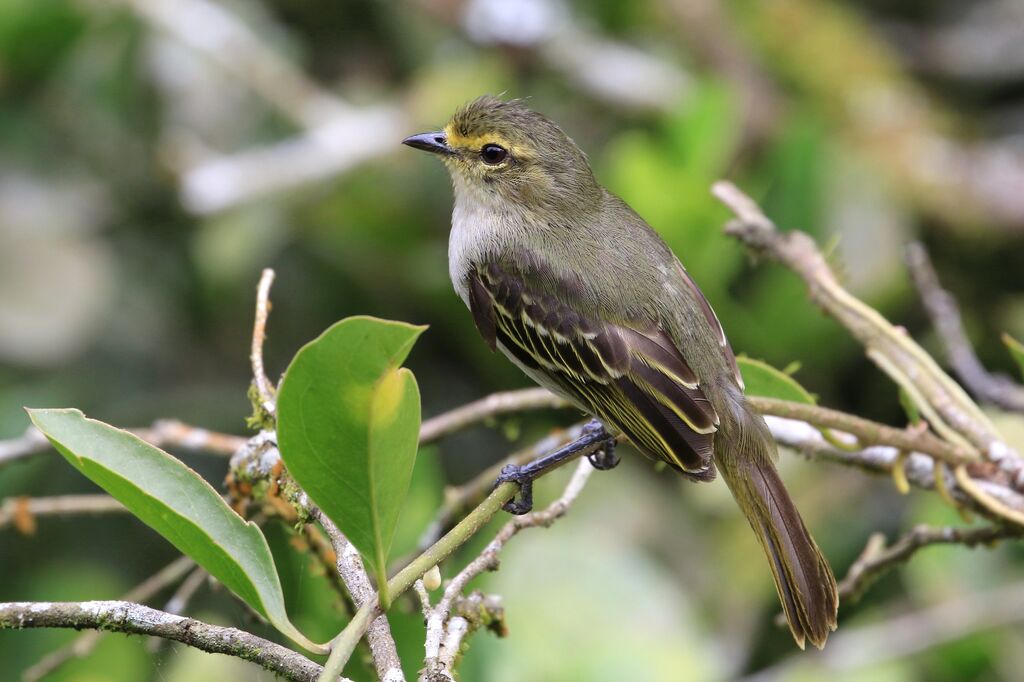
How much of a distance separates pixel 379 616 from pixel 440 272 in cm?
274

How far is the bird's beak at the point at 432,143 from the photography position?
11.9 feet

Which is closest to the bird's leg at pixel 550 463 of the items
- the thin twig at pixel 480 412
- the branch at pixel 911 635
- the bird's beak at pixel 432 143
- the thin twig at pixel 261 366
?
the thin twig at pixel 480 412

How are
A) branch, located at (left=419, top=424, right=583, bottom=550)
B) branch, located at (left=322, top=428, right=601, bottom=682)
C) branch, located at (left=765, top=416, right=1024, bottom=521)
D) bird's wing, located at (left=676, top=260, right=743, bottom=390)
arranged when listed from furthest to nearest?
1. bird's wing, located at (left=676, top=260, right=743, bottom=390)
2. branch, located at (left=419, top=424, right=583, bottom=550)
3. branch, located at (left=765, top=416, right=1024, bottom=521)
4. branch, located at (left=322, top=428, right=601, bottom=682)

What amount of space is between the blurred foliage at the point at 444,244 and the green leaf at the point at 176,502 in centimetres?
88

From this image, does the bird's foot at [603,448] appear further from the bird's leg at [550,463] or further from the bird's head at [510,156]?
the bird's head at [510,156]

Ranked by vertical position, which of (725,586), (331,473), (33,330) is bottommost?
(725,586)

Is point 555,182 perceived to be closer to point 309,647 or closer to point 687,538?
point 687,538

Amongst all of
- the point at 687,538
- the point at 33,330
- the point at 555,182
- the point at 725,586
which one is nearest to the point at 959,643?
the point at 725,586

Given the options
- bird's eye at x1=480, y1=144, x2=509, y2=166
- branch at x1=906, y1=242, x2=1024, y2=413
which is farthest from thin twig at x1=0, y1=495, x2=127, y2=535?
branch at x1=906, y1=242, x2=1024, y2=413

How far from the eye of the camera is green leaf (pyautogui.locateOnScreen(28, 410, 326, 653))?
168cm

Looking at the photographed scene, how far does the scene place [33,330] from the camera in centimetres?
473

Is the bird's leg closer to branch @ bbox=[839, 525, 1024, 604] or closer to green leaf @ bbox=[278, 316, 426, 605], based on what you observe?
green leaf @ bbox=[278, 316, 426, 605]

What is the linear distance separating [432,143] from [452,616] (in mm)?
1976

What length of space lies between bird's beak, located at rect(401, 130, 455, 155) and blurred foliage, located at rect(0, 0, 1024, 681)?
31.0 inches
